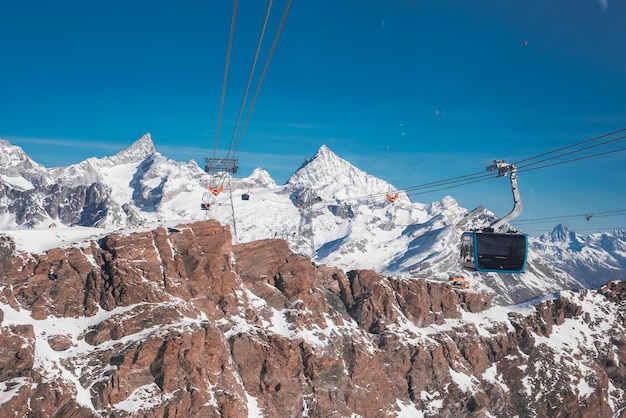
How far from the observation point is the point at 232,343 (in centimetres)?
13525

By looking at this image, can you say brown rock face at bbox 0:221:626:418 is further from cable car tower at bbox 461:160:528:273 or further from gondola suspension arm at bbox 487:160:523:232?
gondola suspension arm at bbox 487:160:523:232

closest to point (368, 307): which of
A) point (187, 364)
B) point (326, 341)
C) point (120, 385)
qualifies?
point (326, 341)

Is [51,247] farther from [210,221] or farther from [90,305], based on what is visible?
[210,221]

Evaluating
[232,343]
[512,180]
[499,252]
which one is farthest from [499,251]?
[232,343]

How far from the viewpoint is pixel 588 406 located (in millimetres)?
189000

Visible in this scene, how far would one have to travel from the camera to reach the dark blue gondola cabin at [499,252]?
5991cm

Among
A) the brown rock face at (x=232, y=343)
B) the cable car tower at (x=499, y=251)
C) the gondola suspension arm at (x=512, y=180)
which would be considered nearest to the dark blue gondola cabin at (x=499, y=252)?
the cable car tower at (x=499, y=251)

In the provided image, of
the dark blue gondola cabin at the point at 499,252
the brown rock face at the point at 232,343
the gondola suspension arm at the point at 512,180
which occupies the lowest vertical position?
the brown rock face at the point at 232,343

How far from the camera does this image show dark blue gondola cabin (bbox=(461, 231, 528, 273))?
59.9 metres

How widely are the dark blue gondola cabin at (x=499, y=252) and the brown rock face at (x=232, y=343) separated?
73274mm

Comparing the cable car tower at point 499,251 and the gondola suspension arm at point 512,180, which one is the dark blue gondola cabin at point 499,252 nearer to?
the cable car tower at point 499,251

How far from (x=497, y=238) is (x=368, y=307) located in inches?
4908

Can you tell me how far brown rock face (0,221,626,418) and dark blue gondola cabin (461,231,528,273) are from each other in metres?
73.3

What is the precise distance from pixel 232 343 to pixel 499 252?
292ft
